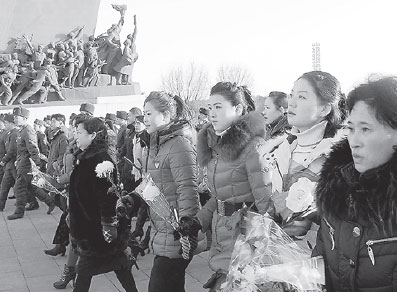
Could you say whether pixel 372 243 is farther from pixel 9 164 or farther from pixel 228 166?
pixel 9 164

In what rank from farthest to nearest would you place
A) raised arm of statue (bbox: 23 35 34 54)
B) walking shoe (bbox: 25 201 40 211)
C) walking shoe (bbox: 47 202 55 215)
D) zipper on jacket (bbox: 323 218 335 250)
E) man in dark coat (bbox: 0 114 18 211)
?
raised arm of statue (bbox: 23 35 34 54)
walking shoe (bbox: 25 201 40 211)
man in dark coat (bbox: 0 114 18 211)
walking shoe (bbox: 47 202 55 215)
zipper on jacket (bbox: 323 218 335 250)

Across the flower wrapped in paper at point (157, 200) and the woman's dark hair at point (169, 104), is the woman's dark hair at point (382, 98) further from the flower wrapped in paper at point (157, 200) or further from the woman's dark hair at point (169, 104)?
the woman's dark hair at point (169, 104)

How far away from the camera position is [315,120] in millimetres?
2605

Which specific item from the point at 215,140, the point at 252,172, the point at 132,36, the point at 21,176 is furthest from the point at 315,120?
the point at 132,36

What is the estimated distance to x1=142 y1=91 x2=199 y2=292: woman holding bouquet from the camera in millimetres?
3580

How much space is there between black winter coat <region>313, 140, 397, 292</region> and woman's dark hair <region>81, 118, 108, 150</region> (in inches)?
110

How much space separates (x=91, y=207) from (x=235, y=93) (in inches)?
65.5

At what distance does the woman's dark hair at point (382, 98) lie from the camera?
1.81m

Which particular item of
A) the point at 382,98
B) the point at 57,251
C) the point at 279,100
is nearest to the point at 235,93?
the point at 382,98

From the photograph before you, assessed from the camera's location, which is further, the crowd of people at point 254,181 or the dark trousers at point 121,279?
the dark trousers at point 121,279

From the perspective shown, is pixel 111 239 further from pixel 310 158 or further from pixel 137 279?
pixel 310 158

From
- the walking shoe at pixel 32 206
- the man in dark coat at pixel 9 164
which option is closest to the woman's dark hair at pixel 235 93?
the man in dark coat at pixel 9 164

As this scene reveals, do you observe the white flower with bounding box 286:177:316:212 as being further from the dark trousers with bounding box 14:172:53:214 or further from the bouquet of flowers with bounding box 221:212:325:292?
the dark trousers with bounding box 14:172:53:214

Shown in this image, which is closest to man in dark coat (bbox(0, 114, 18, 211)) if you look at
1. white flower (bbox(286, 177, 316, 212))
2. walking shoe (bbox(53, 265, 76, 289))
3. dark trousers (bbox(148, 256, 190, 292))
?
walking shoe (bbox(53, 265, 76, 289))
